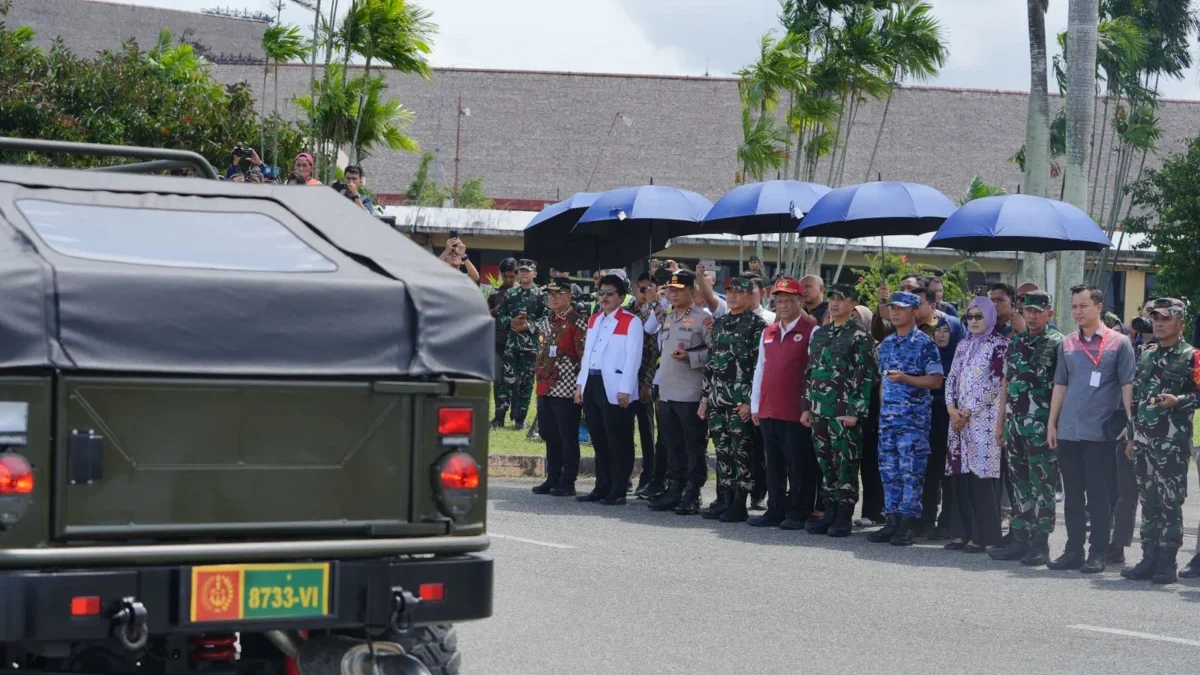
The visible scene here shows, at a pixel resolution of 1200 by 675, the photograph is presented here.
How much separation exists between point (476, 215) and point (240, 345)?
40154mm

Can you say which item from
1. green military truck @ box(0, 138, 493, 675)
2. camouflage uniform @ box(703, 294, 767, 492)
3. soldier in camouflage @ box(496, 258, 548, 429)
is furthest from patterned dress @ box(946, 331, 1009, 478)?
soldier in camouflage @ box(496, 258, 548, 429)

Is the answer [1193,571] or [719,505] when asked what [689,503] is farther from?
[1193,571]

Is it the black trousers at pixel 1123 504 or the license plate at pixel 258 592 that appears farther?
the black trousers at pixel 1123 504

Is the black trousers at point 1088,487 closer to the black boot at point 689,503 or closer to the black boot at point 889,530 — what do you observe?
the black boot at point 889,530

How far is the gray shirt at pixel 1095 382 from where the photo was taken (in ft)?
37.1

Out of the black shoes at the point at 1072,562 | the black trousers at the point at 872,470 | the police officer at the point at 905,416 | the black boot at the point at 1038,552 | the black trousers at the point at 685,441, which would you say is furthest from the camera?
the black trousers at the point at 685,441

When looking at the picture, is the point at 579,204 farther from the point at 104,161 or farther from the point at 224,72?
the point at 224,72

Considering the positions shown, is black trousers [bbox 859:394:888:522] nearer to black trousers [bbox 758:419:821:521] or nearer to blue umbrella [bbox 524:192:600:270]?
black trousers [bbox 758:419:821:521]

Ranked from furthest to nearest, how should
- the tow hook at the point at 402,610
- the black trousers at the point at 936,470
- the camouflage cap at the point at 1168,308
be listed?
the black trousers at the point at 936,470 → the camouflage cap at the point at 1168,308 → the tow hook at the point at 402,610

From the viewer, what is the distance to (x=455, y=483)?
221 inches

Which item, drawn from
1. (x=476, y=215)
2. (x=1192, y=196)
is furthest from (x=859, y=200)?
(x=476, y=215)

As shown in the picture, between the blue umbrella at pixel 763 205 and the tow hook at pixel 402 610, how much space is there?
38.2 feet

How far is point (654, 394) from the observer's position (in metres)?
15.0

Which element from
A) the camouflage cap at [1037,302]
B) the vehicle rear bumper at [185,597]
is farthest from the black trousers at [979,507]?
the vehicle rear bumper at [185,597]
